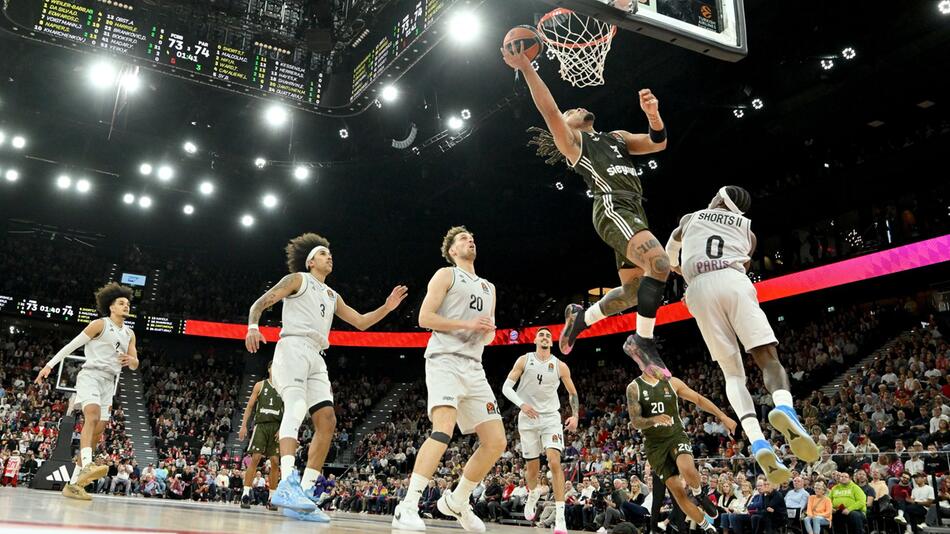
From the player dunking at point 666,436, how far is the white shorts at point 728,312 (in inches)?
90.2

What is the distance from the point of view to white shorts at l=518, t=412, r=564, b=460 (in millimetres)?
8484

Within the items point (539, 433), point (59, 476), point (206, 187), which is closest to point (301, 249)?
point (539, 433)

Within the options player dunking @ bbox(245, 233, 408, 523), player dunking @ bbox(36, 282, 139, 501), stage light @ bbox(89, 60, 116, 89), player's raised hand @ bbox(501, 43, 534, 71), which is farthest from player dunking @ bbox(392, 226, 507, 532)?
stage light @ bbox(89, 60, 116, 89)

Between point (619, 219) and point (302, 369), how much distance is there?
9.49 feet

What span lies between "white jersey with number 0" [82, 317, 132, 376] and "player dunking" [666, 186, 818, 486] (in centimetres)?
645

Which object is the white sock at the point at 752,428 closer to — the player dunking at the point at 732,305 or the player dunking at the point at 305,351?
the player dunking at the point at 732,305

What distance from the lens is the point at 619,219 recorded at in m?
5.56

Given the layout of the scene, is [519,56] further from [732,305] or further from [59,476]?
[59,476]

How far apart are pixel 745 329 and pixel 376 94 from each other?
1057 cm

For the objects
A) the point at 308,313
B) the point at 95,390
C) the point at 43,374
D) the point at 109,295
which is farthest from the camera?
the point at 109,295

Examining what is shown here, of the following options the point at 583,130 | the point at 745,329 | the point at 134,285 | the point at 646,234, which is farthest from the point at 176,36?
the point at 134,285

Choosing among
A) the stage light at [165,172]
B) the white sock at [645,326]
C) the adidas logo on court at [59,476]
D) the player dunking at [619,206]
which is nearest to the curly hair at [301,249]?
the player dunking at [619,206]

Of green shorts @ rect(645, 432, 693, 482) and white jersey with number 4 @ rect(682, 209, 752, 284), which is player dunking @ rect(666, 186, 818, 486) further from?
green shorts @ rect(645, 432, 693, 482)

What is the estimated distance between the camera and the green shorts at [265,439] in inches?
400
